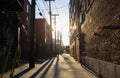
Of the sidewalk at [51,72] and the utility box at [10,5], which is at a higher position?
the utility box at [10,5]

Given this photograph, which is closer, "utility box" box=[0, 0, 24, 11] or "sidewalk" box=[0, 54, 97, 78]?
"utility box" box=[0, 0, 24, 11]

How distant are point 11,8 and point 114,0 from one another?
6952 mm

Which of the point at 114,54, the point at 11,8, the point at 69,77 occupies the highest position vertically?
the point at 11,8

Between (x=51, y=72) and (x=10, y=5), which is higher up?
(x=10, y=5)

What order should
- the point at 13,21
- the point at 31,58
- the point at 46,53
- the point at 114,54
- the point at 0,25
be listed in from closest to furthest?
the point at 114,54 → the point at 0,25 → the point at 13,21 → the point at 31,58 → the point at 46,53

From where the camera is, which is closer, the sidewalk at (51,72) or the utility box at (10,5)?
the utility box at (10,5)

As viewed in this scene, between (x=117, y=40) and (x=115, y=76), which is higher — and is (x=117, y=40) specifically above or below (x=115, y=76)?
above

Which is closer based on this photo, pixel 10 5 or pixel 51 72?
pixel 10 5

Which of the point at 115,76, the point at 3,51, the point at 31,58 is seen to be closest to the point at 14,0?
the point at 3,51

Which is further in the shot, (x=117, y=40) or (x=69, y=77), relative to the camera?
(x=69, y=77)

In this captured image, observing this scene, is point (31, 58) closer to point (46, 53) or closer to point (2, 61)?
point (2, 61)

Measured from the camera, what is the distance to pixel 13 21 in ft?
62.9

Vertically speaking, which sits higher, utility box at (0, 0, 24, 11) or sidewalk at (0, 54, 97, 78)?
utility box at (0, 0, 24, 11)

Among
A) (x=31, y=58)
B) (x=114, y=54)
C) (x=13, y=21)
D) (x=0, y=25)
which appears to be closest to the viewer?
(x=114, y=54)
